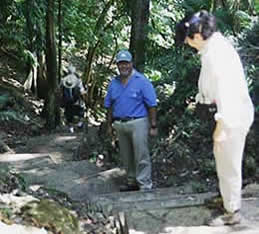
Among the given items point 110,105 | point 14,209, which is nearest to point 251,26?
point 110,105

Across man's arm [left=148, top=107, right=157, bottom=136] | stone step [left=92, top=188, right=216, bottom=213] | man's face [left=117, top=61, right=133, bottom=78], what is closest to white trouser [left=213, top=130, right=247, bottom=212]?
stone step [left=92, top=188, right=216, bottom=213]

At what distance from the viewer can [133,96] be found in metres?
6.38

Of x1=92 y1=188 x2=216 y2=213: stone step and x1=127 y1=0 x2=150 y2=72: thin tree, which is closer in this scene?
x1=92 y1=188 x2=216 y2=213: stone step

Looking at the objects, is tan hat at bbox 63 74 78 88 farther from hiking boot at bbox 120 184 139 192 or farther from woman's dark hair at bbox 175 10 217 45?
woman's dark hair at bbox 175 10 217 45

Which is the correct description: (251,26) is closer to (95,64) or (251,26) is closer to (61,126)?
(61,126)

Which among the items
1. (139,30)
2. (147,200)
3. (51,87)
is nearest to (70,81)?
(51,87)

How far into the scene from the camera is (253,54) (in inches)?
327

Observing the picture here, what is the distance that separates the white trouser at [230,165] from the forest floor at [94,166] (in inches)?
9.5

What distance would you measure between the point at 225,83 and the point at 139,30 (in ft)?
17.4

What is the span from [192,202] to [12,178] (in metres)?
2.06

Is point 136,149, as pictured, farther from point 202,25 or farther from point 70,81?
point 70,81

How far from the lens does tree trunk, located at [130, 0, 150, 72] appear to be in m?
9.02

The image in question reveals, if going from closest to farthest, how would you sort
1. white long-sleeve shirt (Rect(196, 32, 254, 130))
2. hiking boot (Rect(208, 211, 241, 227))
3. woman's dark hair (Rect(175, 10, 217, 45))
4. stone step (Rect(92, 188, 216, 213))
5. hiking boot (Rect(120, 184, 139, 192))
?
white long-sleeve shirt (Rect(196, 32, 254, 130)) → woman's dark hair (Rect(175, 10, 217, 45)) → hiking boot (Rect(208, 211, 241, 227)) → stone step (Rect(92, 188, 216, 213)) → hiking boot (Rect(120, 184, 139, 192))

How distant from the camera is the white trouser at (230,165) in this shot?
13.5ft
